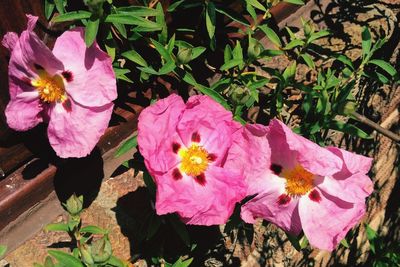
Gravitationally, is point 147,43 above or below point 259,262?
above

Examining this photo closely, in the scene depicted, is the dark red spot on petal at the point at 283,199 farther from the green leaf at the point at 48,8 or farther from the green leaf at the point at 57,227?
the green leaf at the point at 48,8

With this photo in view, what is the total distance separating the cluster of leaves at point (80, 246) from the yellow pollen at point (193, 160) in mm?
291

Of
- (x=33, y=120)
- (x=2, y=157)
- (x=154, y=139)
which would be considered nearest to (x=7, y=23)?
(x=33, y=120)

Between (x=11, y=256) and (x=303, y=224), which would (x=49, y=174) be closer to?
(x=11, y=256)

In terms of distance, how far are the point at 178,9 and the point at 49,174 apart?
2.32 ft

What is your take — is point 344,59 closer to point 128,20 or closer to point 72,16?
point 128,20

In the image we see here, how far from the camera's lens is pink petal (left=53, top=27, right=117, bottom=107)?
55.6 inches

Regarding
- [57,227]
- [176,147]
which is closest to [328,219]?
[176,147]

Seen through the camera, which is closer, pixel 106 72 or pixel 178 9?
pixel 106 72

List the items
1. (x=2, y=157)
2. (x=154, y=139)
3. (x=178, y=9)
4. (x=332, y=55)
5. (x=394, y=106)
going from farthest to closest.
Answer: (x=394, y=106)
(x=332, y=55)
(x=178, y=9)
(x=2, y=157)
(x=154, y=139)

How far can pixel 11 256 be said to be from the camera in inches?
66.2

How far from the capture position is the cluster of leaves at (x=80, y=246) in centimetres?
144

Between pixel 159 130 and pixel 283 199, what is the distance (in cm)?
43

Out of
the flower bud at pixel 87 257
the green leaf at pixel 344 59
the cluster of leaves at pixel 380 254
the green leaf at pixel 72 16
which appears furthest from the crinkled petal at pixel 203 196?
the cluster of leaves at pixel 380 254
